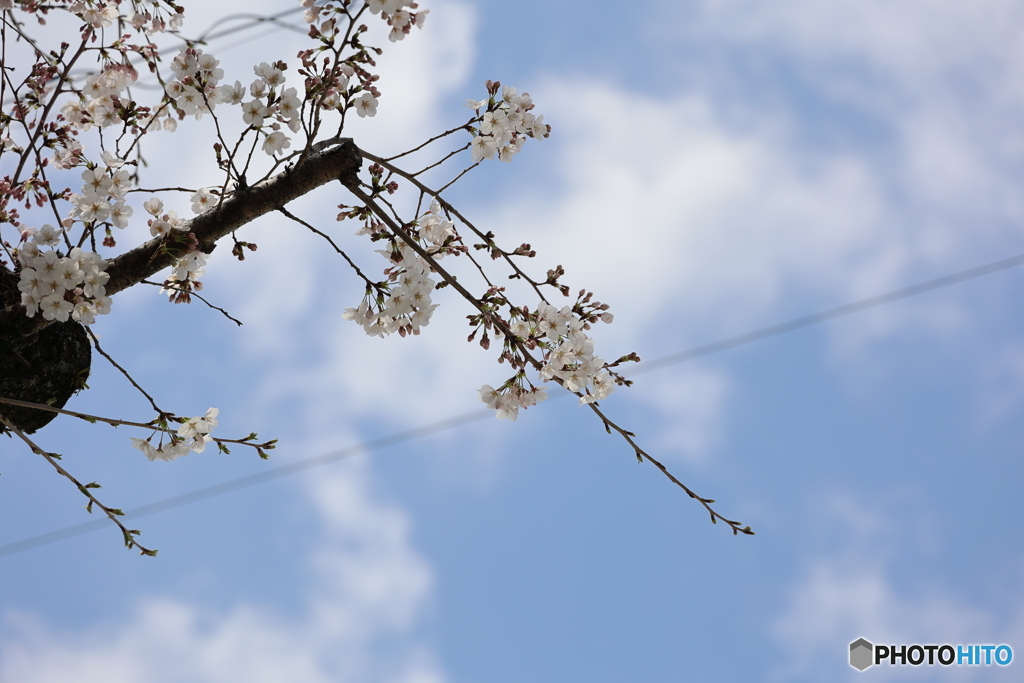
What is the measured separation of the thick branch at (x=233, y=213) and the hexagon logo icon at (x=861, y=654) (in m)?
3.53

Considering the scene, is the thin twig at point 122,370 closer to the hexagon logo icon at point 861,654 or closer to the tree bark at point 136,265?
the tree bark at point 136,265

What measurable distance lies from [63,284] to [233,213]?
393 mm

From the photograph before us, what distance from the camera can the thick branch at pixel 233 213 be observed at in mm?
1588

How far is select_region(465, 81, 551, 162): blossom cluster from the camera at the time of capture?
1.79 metres

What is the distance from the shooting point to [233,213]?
1.62 meters

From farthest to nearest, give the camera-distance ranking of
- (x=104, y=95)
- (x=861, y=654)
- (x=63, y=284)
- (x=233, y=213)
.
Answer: (x=861, y=654), (x=104, y=95), (x=233, y=213), (x=63, y=284)

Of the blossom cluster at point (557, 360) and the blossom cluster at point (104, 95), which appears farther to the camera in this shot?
the blossom cluster at point (104, 95)

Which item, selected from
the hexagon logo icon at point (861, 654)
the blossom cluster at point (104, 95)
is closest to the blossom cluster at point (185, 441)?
the blossom cluster at point (104, 95)

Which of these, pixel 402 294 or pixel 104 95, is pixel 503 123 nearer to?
pixel 402 294

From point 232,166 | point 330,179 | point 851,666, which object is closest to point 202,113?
point 232,166

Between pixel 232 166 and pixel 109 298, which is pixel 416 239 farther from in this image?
pixel 109 298

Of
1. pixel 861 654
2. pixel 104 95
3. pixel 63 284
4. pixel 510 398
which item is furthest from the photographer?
pixel 861 654

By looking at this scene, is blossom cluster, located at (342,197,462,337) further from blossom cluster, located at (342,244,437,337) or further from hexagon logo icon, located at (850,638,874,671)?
hexagon logo icon, located at (850,638,874,671)

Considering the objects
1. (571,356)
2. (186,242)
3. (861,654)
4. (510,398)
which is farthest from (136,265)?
(861,654)
